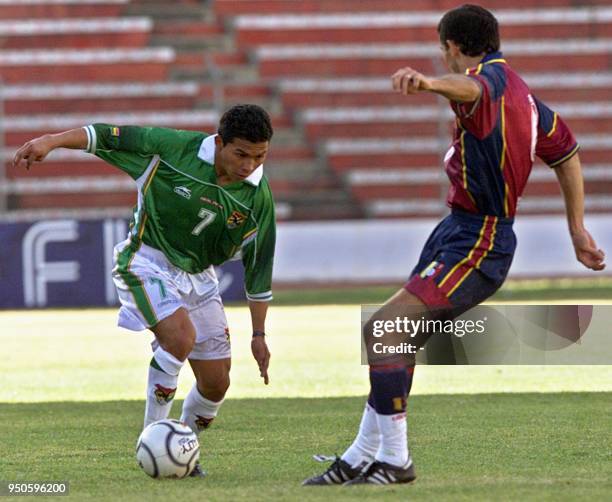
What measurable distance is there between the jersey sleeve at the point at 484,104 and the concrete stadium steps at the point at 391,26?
2531cm

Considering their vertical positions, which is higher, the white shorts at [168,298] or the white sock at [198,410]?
the white shorts at [168,298]

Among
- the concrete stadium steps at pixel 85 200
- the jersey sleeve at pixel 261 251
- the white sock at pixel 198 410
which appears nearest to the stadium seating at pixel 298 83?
the concrete stadium steps at pixel 85 200

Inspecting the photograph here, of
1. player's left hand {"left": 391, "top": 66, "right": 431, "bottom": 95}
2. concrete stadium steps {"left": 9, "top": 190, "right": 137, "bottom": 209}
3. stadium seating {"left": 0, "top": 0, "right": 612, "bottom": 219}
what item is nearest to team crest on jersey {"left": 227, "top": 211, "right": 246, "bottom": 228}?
player's left hand {"left": 391, "top": 66, "right": 431, "bottom": 95}

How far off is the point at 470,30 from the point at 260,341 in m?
2.00

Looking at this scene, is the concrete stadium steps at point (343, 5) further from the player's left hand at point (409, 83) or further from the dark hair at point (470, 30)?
the player's left hand at point (409, 83)

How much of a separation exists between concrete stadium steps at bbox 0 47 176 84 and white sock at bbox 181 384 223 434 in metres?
23.2

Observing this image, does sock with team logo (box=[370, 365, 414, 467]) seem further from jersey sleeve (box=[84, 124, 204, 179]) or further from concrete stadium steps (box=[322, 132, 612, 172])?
concrete stadium steps (box=[322, 132, 612, 172])

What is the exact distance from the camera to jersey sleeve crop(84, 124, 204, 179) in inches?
283

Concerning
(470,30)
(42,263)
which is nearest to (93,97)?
(42,263)

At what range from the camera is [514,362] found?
13148 mm

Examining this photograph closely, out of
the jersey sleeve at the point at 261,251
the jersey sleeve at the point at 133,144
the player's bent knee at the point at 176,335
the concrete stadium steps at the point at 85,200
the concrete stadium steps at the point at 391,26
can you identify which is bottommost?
the concrete stadium steps at the point at 85,200

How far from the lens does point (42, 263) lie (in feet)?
72.8

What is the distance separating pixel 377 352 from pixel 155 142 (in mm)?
1825

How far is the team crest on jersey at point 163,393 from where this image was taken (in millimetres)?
7160
